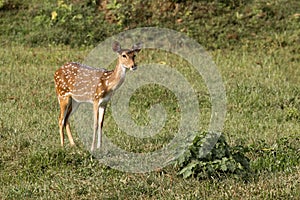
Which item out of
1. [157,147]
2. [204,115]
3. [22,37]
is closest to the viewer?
[157,147]

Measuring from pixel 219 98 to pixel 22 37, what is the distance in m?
7.95

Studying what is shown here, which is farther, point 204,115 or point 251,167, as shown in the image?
point 204,115

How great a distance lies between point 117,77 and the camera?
9.51 meters

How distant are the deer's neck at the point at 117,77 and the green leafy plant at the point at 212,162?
164cm

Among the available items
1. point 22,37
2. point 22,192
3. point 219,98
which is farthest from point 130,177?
point 22,37

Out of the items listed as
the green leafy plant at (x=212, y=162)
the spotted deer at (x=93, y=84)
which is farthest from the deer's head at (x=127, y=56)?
the green leafy plant at (x=212, y=162)

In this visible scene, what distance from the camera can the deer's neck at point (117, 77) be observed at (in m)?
9.45

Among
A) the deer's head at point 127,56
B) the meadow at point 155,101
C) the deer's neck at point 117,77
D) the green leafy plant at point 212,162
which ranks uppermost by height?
the deer's head at point 127,56

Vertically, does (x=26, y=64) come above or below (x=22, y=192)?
below

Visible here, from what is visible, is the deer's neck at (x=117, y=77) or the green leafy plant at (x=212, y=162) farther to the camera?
the deer's neck at (x=117, y=77)

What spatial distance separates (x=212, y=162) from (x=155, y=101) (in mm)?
5787

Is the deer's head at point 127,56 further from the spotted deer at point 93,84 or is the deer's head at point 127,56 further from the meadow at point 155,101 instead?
the meadow at point 155,101

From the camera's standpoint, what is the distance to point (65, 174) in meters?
8.70

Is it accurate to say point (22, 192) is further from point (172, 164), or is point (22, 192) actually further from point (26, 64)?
point (26, 64)
